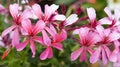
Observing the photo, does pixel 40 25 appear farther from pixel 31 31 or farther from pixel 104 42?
pixel 104 42

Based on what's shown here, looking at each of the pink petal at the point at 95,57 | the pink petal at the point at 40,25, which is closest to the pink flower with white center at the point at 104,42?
the pink petal at the point at 95,57

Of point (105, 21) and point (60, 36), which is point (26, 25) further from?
point (105, 21)

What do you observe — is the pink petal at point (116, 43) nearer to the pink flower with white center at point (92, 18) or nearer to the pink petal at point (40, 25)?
the pink flower with white center at point (92, 18)

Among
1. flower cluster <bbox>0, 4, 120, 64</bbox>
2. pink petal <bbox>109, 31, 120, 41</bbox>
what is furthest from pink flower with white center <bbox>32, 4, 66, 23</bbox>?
pink petal <bbox>109, 31, 120, 41</bbox>

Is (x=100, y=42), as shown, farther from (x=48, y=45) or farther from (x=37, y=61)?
(x=37, y=61)

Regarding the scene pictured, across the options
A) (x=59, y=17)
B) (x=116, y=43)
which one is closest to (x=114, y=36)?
(x=116, y=43)

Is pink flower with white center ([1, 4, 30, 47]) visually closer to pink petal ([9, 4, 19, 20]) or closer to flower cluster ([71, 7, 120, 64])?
pink petal ([9, 4, 19, 20])

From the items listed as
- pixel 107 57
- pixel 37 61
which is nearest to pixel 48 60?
pixel 37 61

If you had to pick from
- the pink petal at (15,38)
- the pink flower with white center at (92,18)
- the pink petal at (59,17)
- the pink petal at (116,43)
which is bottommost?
the pink petal at (116,43)
